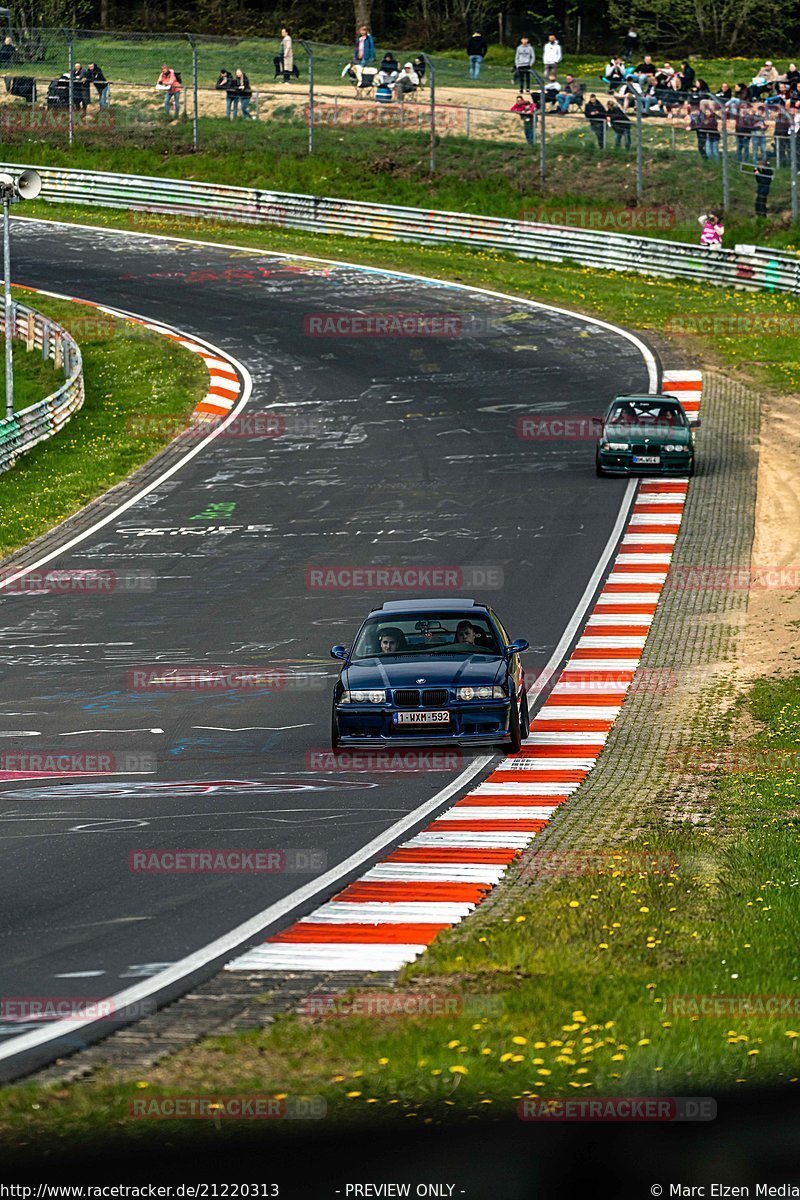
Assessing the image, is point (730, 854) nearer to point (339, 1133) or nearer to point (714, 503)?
point (339, 1133)

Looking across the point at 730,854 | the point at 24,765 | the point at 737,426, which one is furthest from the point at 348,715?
the point at 737,426

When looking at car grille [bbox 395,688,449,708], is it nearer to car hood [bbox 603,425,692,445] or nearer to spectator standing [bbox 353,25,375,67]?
car hood [bbox 603,425,692,445]

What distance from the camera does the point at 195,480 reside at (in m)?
34.4

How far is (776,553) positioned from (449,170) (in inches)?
1348

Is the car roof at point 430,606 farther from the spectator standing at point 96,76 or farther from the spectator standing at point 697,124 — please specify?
the spectator standing at point 96,76

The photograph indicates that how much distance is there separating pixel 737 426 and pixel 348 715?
22.9 m

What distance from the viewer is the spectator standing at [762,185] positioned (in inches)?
2026

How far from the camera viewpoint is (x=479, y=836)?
524 inches

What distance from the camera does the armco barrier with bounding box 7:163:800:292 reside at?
165ft

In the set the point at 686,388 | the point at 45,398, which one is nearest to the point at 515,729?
the point at 686,388

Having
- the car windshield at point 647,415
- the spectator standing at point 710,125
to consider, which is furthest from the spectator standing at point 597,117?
the car windshield at point 647,415

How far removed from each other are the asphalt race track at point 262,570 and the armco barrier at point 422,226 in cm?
183

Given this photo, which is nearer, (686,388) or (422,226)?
(686,388)

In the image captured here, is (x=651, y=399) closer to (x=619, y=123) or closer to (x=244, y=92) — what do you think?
(x=619, y=123)
